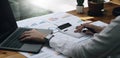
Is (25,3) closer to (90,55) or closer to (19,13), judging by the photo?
(19,13)

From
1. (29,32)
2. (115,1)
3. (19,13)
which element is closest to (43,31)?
(29,32)

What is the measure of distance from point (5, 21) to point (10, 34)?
101 mm

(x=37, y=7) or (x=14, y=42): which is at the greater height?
(x=14, y=42)

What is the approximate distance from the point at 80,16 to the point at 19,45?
0.72 metres

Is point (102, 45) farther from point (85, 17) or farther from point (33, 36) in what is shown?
point (85, 17)

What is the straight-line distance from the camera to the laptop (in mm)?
1328

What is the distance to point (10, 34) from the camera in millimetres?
1493

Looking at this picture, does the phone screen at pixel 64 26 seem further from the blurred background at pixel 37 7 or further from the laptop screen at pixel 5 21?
the blurred background at pixel 37 7

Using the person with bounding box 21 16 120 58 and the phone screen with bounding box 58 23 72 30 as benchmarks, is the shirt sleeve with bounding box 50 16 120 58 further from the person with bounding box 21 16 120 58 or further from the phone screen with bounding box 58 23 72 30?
the phone screen with bounding box 58 23 72 30

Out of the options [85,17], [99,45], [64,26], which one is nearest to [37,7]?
[85,17]

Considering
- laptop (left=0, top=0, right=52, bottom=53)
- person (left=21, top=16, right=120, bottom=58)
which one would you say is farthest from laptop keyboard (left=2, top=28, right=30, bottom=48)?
person (left=21, top=16, right=120, bottom=58)

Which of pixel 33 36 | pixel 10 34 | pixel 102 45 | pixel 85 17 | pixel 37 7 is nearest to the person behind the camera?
pixel 102 45

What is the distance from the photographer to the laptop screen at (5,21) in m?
1.42

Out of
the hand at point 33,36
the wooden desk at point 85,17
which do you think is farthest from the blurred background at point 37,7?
the hand at point 33,36
